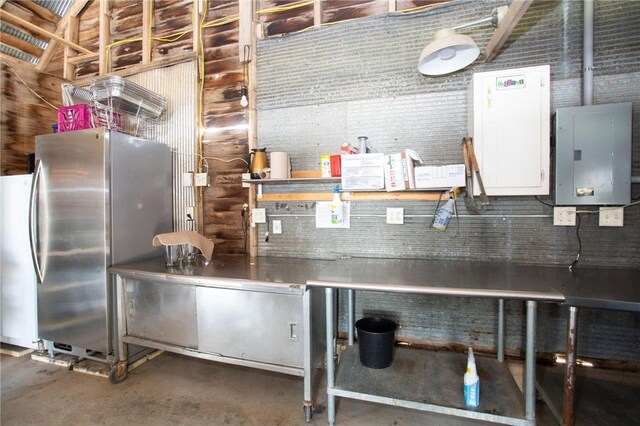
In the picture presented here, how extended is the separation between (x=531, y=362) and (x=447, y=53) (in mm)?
1708

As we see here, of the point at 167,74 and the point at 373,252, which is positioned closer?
the point at 373,252

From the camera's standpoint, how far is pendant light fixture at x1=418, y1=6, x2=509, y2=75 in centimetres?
159

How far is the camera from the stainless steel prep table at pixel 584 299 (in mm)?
1187

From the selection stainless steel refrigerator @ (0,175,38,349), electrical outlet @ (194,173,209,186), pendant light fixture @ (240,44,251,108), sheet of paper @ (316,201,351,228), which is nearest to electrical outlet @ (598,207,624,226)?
sheet of paper @ (316,201,351,228)

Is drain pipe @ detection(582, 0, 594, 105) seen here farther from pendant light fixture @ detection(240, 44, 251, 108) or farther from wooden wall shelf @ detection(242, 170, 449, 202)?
pendant light fixture @ detection(240, 44, 251, 108)

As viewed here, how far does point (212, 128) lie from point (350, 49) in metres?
1.36

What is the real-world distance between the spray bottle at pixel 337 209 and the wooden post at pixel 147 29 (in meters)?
2.26

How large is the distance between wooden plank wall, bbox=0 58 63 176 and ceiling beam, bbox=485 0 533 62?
414 centimetres

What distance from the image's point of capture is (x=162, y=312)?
185 cm

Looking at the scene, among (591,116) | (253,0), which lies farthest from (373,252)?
(253,0)

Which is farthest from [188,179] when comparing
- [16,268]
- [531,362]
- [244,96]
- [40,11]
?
[531,362]

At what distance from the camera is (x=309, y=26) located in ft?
7.56

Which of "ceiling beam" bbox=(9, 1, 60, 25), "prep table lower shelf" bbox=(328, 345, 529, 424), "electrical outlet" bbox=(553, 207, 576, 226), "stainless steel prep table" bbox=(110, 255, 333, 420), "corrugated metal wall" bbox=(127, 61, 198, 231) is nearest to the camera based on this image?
"prep table lower shelf" bbox=(328, 345, 529, 424)

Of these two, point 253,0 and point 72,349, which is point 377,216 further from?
point 72,349
